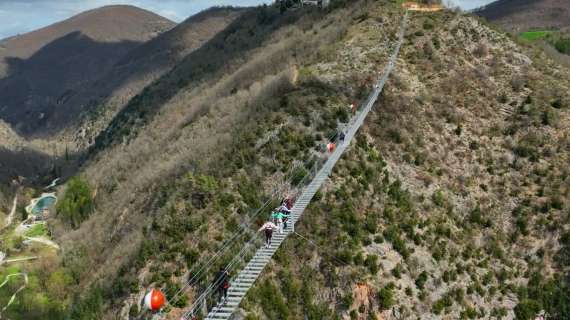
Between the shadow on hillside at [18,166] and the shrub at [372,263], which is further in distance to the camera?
the shadow on hillside at [18,166]

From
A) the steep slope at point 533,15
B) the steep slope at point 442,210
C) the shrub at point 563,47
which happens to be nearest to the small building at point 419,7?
the steep slope at point 442,210

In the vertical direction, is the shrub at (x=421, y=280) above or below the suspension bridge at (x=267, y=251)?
below

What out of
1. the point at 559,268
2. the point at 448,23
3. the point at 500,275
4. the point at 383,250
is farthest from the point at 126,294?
the point at 448,23

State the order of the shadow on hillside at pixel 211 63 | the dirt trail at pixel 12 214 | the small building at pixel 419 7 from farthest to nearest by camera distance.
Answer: the dirt trail at pixel 12 214 < the shadow on hillside at pixel 211 63 < the small building at pixel 419 7

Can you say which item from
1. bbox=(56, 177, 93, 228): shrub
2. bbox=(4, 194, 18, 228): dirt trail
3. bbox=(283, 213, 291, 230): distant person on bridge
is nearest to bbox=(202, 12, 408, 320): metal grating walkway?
bbox=(283, 213, 291, 230): distant person on bridge

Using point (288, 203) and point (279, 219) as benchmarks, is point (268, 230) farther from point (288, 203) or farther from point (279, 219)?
point (288, 203)

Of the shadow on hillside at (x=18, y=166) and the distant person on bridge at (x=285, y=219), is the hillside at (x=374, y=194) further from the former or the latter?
the shadow on hillside at (x=18, y=166)

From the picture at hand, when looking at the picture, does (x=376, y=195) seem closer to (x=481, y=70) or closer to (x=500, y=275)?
(x=500, y=275)

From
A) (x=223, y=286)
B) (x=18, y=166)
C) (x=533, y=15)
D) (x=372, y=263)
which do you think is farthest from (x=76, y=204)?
(x=533, y=15)
